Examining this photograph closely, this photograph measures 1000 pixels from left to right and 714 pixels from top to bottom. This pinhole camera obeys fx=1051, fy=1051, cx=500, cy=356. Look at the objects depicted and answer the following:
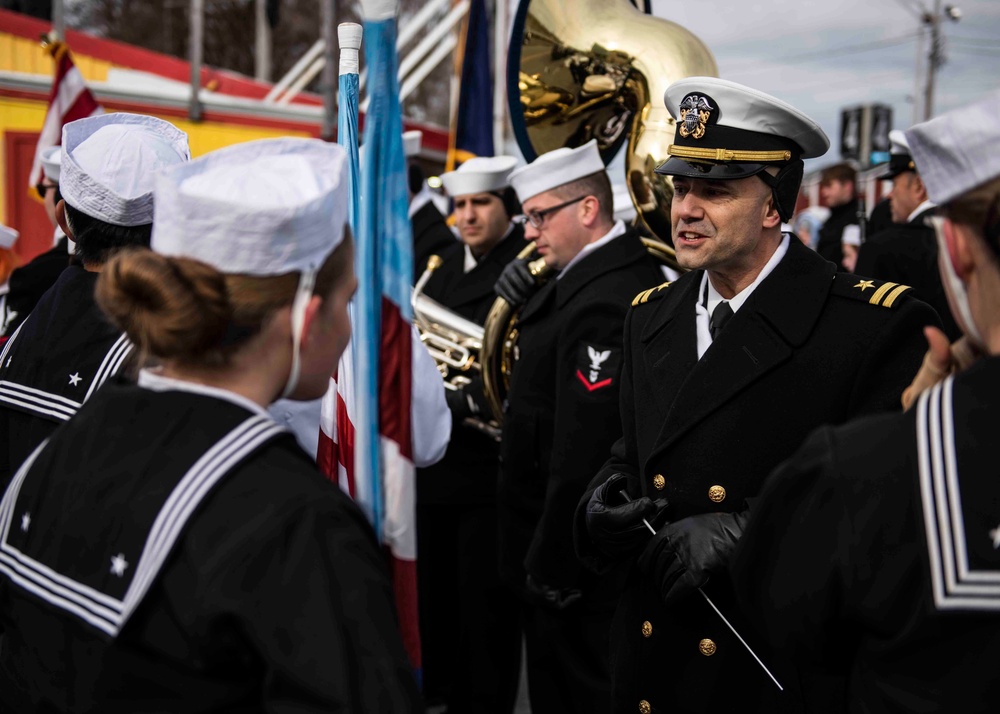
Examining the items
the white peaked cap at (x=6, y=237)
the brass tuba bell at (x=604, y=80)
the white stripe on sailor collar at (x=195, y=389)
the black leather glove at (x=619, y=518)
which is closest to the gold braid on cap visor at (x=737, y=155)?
the black leather glove at (x=619, y=518)

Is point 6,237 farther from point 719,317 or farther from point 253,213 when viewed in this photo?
point 253,213

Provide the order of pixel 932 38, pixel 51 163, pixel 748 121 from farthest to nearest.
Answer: pixel 932 38 < pixel 51 163 < pixel 748 121

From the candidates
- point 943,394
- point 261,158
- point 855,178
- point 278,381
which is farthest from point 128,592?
point 855,178

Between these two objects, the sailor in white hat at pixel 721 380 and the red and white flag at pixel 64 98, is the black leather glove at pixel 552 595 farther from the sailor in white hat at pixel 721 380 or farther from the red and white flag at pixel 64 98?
the red and white flag at pixel 64 98

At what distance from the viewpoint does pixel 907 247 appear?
580cm

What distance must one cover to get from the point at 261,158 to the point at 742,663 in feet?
5.37

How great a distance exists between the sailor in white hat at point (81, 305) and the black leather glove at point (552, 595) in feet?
5.94

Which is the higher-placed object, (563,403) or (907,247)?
(907,247)

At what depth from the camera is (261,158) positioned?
1.62 meters

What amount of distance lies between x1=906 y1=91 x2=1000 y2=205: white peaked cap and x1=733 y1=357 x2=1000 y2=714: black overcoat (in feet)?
0.82

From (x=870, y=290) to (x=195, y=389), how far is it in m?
1.66

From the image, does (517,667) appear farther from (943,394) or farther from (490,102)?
(490,102)

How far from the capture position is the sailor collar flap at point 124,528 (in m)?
1.45

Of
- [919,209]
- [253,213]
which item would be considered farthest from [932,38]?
[253,213]
